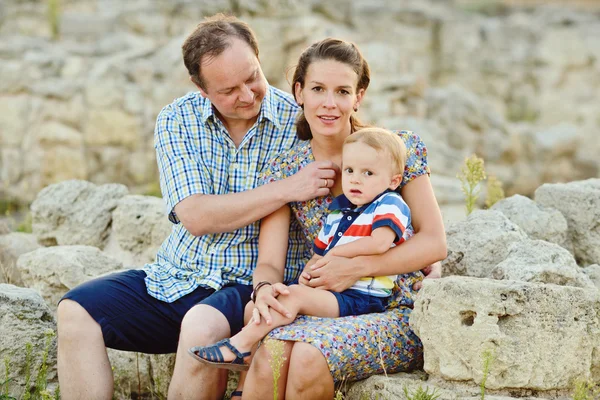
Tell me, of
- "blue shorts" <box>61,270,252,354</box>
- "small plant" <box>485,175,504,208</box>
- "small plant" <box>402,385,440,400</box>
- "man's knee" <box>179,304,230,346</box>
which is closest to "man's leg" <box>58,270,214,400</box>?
"blue shorts" <box>61,270,252,354</box>

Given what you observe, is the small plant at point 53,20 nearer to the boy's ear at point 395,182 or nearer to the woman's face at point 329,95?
the woman's face at point 329,95

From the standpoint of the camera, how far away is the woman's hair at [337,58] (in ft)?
11.9

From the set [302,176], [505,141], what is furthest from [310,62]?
[505,141]

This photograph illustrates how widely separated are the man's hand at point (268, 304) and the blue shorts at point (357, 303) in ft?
0.77

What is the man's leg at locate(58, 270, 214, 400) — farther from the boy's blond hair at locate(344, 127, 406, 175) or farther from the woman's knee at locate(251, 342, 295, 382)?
the boy's blond hair at locate(344, 127, 406, 175)

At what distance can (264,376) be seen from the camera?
3188mm

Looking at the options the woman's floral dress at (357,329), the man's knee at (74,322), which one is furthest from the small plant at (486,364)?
the man's knee at (74,322)

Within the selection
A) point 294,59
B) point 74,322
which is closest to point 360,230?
point 74,322

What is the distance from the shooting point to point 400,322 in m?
3.45

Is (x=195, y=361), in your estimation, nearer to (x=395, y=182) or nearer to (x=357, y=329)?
(x=357, y=329)

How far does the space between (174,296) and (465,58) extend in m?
8.83

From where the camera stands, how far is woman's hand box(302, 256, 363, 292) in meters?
3.41

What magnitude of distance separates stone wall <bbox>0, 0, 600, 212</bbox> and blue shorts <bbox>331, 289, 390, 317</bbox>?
11.7 ft

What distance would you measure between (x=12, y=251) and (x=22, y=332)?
5.82 ft
